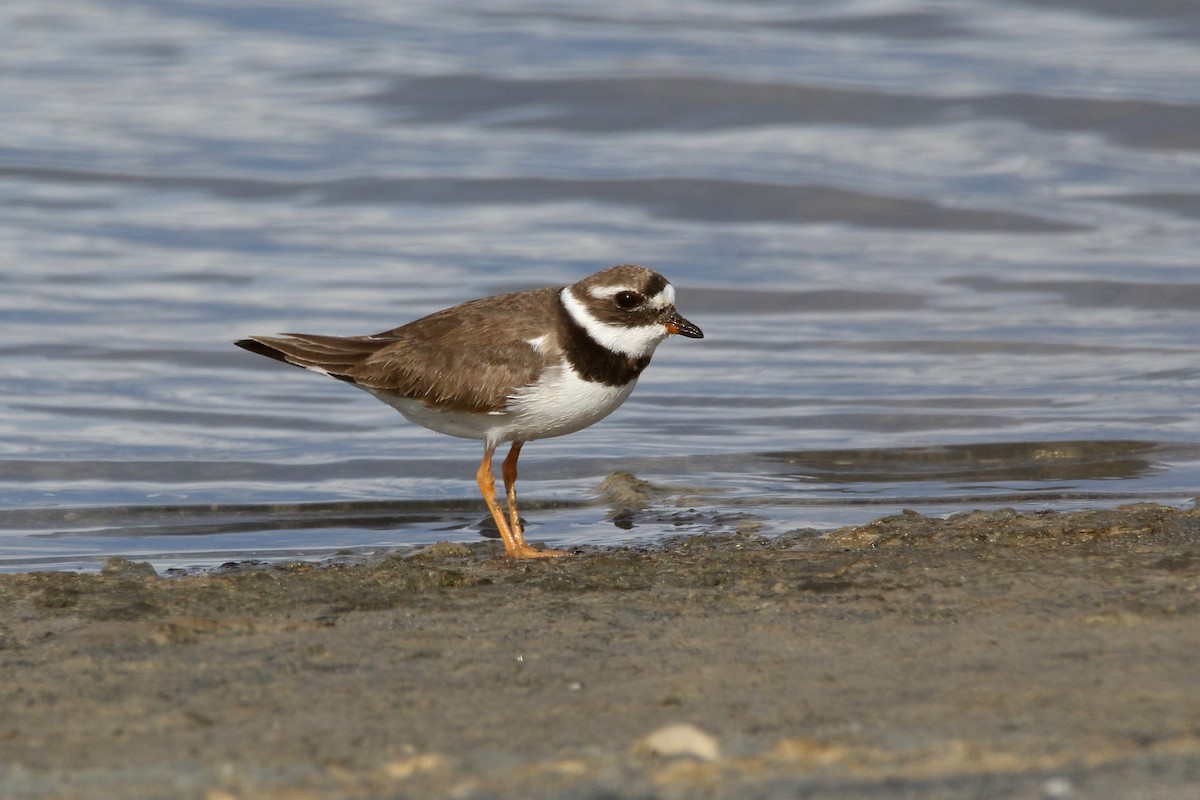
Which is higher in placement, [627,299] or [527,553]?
[627,299]

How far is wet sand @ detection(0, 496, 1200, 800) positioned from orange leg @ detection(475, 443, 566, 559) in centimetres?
84

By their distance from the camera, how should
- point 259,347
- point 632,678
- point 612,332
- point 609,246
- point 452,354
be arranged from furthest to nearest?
point 609,246 → point 259,347 → point 452,354 → point 612,332 → point 632,678

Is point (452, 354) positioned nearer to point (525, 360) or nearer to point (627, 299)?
point (525, 360)

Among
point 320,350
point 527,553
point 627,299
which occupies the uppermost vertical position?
point 627,299

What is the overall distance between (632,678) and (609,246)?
11.1 meters

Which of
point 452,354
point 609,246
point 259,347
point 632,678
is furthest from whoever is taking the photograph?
point 609,246

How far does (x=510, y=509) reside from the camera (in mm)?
7367

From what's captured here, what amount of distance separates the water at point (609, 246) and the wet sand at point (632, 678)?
7.44ft

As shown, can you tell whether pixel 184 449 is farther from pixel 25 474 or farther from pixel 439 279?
pixel 439 279

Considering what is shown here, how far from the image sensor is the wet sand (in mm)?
3521

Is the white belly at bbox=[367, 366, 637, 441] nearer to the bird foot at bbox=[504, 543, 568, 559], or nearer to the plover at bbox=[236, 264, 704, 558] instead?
the plover at bbox=[236, 264, 704, 558]

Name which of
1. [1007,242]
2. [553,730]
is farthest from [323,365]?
[1007,242]

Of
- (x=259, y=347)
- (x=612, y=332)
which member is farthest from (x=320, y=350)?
(x=612, y=332)

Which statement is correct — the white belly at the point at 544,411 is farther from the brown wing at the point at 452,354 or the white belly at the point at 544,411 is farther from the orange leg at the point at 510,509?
the orange leg at the point at 510,509
